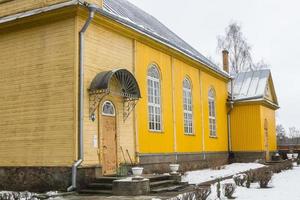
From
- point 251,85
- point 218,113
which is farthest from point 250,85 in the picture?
point 218,113

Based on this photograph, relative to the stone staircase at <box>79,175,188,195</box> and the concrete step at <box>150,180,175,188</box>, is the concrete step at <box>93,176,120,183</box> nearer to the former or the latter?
the stone staircase at <box>79,175,188,195</box>

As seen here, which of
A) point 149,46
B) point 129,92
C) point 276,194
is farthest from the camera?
point 149,46

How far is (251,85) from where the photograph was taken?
1250 inches

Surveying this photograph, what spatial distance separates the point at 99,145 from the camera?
15.6 meters

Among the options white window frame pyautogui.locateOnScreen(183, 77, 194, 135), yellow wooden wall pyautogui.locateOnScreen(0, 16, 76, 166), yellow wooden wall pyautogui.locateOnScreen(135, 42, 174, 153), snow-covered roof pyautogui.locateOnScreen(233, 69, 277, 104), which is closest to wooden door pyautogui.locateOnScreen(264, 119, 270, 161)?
snow-covered roof pyautogui.locateOnScreen(233, 69, 277, 104)

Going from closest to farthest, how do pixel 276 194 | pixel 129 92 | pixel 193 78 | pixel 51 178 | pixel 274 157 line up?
pixel 276 194 → pixel 51 178 → pixel 129 92 → pixel 193 78 → pixel 274 157

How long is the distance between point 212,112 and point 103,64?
12224mm

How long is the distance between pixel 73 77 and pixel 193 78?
1017 centimetres

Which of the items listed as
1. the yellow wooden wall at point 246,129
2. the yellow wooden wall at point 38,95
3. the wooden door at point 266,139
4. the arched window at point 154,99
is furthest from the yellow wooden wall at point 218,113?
the yellow wooden wall at point 38,95

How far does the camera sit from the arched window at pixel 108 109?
52.7 ft

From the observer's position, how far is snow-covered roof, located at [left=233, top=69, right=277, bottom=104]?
99.6 feet

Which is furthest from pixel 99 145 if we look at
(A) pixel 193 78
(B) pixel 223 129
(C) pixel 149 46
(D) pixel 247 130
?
(D) pixel 247 130

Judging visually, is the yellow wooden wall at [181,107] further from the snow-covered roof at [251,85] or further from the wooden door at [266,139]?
the wooden door at [266,139]

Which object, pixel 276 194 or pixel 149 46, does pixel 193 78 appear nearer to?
pixel 149 46
